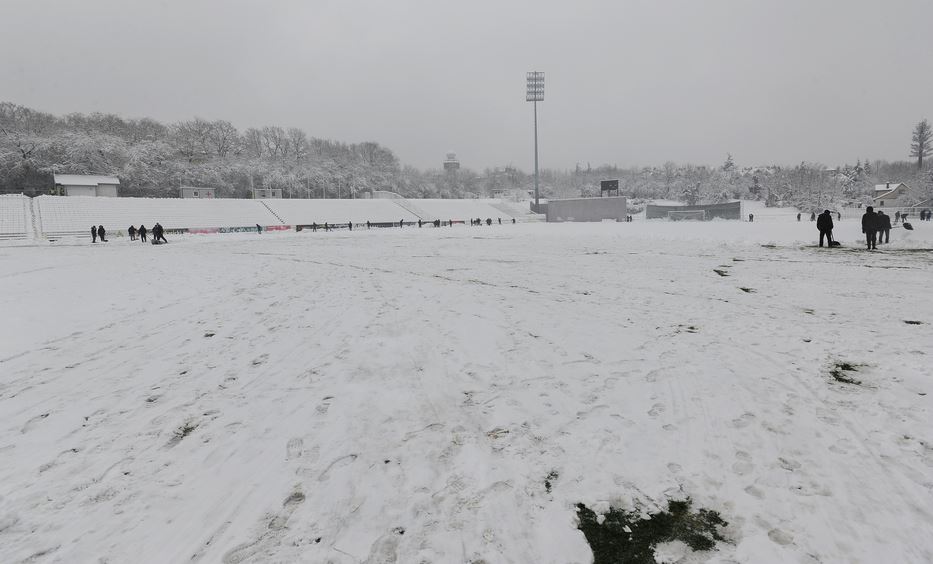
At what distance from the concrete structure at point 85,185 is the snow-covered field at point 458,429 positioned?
210ft

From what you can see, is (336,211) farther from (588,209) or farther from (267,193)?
(588,209)

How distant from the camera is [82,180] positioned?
56.1 metres

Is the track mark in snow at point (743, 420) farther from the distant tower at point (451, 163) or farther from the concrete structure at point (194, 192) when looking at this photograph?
the distant tower at point (451, 163)

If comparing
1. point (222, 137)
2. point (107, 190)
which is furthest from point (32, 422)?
point (222, 137)

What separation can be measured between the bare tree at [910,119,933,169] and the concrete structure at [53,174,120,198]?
175 metres

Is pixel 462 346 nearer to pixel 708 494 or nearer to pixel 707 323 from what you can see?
pixel 708 494

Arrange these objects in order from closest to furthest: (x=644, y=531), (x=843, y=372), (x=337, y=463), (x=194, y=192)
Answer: (x=644, y=531), (x=337, y=463), (x=843, y=372), (x=194, y=192)

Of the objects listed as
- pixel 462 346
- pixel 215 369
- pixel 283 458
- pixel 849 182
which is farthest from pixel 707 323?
pixel 849 182

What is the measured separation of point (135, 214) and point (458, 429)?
55273 mm

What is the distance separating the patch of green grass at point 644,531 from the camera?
2.51 m

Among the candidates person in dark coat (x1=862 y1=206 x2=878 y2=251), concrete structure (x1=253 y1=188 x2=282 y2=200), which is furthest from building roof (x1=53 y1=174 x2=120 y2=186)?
person in dark coat (x1=862 y1=206 x2=878 y2=251)

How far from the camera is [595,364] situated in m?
5.19

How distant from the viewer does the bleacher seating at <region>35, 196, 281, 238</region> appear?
4088 centimetres

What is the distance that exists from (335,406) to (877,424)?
4777 millimetres
